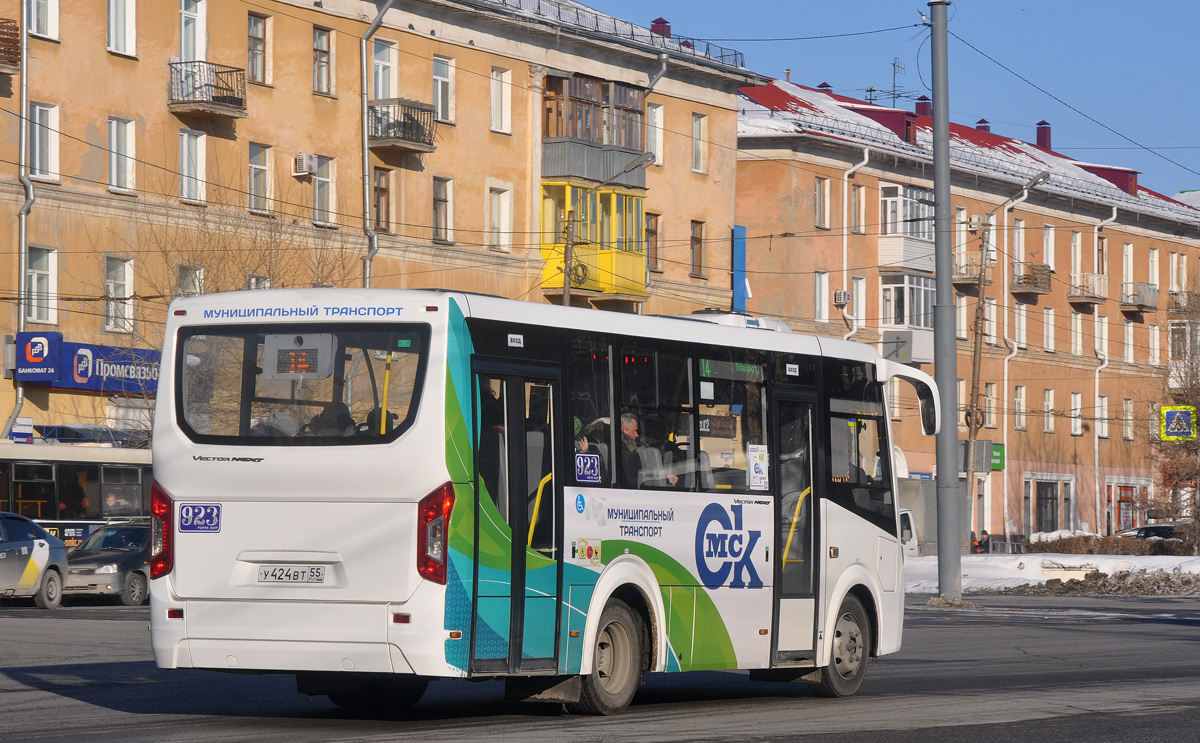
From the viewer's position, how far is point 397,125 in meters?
47.2

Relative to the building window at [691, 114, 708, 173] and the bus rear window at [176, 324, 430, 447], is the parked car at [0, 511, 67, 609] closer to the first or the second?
the bus rear window at [176, 324, 430, 447]

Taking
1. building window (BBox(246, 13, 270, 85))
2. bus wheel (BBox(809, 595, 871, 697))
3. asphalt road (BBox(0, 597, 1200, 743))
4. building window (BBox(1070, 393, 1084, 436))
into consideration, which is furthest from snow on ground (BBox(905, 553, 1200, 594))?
building window (BBox(1070, 393, 1084, 436))

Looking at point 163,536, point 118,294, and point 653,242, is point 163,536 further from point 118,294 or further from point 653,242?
point 653,242

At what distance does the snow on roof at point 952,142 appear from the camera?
64.8 m

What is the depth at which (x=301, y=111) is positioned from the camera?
4597 cm

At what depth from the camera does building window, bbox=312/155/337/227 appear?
1826 inches

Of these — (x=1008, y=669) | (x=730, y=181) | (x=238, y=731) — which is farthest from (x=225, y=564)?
(x=730, y=181)

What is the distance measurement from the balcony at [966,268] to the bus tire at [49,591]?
44553 millimetres

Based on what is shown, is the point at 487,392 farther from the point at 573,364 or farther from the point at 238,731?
the point at 238,731

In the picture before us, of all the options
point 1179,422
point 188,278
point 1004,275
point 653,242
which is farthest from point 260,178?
point 1004,275

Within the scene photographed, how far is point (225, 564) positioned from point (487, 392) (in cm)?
191

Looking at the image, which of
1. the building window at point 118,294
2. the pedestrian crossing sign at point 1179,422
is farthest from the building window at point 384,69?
the pedestrian crossing sign at point 1179,422

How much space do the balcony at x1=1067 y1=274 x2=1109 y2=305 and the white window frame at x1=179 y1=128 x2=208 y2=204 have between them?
142 ft

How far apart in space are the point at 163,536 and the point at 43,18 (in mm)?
31555
